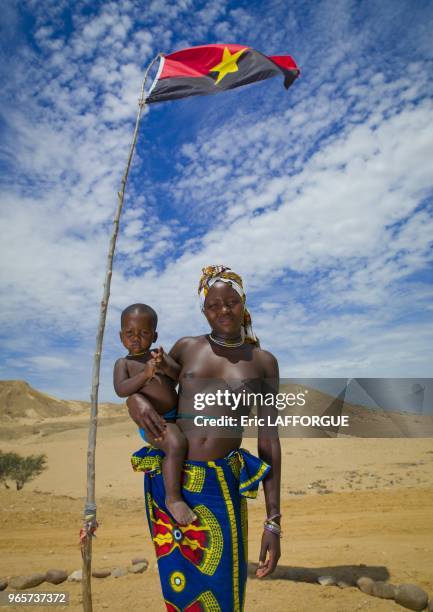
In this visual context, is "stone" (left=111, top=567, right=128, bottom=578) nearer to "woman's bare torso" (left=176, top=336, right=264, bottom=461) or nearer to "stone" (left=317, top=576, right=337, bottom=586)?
"stone" (left=317, top=576, right=337, bottom=586)

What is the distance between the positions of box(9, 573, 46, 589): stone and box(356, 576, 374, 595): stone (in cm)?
389

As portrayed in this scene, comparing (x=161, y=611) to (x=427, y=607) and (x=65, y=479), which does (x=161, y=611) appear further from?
(x=65, y=479)

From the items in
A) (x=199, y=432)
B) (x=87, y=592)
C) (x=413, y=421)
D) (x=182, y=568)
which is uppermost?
(x=413, y=421)

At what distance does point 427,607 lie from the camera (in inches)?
193

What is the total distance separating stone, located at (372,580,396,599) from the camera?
5145mm

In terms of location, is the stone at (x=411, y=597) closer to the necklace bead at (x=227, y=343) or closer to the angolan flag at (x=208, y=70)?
the necklace bead at (x=227, y=343)

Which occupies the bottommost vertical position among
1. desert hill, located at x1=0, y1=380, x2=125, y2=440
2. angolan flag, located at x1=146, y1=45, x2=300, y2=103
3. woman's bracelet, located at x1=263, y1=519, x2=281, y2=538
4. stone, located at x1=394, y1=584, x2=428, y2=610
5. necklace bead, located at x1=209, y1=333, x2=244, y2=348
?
stone, located at x1=394, y1=584, x2=428, y2=610

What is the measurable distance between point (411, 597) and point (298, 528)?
134 inches

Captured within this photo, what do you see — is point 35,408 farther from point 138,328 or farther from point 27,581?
point 138,328

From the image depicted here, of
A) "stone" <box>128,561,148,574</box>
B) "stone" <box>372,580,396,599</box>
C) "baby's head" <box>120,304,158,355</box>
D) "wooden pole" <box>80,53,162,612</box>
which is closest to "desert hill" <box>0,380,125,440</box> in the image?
"stone" <box>128,561,148,574</box>

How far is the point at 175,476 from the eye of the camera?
2504mm

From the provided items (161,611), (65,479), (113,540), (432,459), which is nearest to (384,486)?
(432,459)

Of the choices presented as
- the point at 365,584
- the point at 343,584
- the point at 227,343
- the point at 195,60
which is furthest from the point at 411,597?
the point at 195,60

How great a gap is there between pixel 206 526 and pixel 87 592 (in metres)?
1.30
